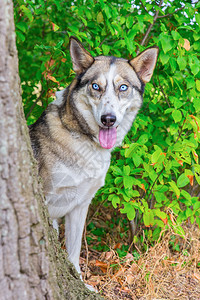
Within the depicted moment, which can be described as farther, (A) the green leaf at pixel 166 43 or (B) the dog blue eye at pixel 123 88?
(B) the dog blue eye at pixel 123 88

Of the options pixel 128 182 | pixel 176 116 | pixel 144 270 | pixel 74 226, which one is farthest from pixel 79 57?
pixel 144 270

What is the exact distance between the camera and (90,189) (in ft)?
9.35

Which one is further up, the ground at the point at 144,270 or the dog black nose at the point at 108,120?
the dog black nose at the point at 108,120

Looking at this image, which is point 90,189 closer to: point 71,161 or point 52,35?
point 71,161

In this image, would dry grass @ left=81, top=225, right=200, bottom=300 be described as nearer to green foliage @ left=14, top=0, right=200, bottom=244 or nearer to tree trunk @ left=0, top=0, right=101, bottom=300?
green foliage @ left=14, top=0, right=200, bottom=244

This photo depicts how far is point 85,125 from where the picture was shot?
108 inches

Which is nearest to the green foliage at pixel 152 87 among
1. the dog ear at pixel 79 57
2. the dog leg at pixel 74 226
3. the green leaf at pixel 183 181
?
the green leaf at pixel 183 181

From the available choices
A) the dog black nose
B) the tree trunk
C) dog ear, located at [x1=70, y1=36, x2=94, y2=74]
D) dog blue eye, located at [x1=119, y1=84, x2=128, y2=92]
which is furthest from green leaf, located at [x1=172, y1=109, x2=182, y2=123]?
the tree trunk

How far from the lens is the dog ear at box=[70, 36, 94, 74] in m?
2.66

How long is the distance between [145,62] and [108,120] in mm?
720

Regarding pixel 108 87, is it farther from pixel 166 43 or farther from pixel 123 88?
pixel 166 43

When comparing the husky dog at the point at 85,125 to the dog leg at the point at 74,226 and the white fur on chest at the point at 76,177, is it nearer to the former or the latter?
the white fur on chest at the point at 76,177

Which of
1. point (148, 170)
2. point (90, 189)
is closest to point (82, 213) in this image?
point (90, 189)

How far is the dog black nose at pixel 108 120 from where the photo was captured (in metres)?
2.50
